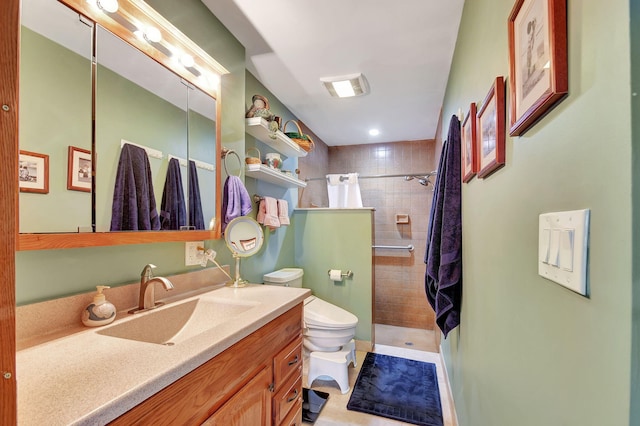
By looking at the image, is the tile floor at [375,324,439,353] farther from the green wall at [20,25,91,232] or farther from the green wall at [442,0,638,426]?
the green wall at [20,25,91,232]

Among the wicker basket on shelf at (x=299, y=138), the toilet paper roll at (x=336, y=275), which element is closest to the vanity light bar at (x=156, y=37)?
the wicker basket on shelf at (x=299, y=138)

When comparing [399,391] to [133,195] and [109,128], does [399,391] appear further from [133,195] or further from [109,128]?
[109,128]

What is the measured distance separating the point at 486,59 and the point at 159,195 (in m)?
1.40

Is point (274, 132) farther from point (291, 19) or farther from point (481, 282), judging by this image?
point (481, 282)

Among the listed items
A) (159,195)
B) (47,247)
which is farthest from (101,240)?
(159,195)

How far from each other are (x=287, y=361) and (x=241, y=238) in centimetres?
69

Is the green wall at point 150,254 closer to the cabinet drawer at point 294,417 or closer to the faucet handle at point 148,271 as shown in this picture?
the faucet handle at point 148,271

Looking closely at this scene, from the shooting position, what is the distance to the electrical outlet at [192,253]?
54.7 inches

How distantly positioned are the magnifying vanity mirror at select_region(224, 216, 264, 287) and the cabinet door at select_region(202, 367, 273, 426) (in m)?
0.57

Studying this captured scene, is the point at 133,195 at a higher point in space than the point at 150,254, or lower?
higher

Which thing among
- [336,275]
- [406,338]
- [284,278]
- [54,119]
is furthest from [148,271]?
[406,338]

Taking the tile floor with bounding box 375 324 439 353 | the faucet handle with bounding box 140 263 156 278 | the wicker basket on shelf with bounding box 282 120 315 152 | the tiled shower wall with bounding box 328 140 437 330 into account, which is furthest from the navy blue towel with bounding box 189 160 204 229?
the tile floor with bounding box 375 324 439 353

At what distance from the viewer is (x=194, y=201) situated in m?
1.42

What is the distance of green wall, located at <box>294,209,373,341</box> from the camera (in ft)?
8.96
